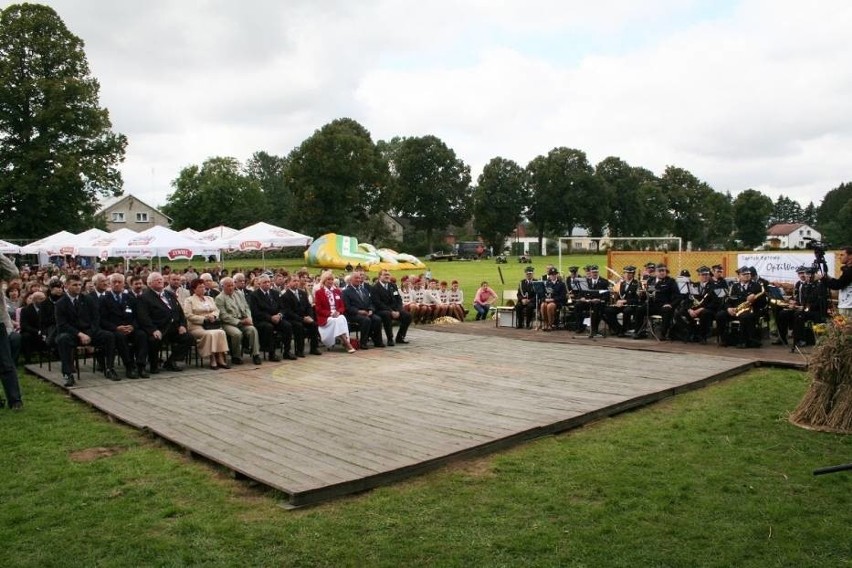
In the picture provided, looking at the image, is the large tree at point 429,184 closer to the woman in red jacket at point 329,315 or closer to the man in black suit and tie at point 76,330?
the woman in red jacket at point 329,315

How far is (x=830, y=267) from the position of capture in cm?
1509

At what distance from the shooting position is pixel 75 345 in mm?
9484

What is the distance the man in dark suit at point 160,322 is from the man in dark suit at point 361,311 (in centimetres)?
315

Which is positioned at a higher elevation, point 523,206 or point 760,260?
point 523,206

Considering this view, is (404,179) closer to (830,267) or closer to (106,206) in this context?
(106,206)

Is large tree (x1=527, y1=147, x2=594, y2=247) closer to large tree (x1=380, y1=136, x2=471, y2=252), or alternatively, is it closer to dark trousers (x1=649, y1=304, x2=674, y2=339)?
large tree (x1=380, y1=136, x2=471, y2=252)

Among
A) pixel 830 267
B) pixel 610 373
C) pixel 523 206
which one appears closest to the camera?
pixel 610 373

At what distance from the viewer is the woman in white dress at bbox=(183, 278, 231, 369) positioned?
418 inches

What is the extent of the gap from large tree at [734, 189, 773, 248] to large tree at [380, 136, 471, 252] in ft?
105

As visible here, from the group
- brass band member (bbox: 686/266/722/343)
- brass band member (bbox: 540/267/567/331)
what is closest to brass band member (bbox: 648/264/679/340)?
brass band member (bbox: 686/266/722/343)

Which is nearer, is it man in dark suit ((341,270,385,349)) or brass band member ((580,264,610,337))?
man in dark suit ((341,270,385,349))

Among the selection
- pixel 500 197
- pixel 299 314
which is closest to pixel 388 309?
pixel 299 314

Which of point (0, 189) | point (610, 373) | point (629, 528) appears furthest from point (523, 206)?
point (629, 528)

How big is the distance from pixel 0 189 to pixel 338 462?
3885 cm
